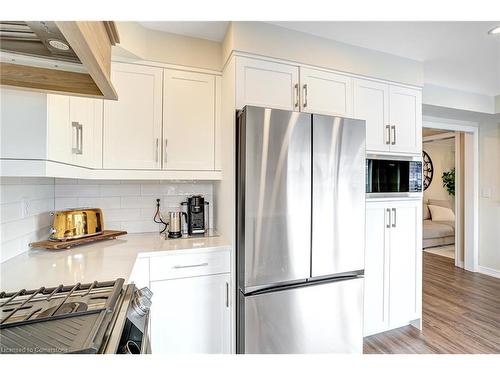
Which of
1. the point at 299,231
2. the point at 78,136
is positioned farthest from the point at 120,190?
the point at 299,231

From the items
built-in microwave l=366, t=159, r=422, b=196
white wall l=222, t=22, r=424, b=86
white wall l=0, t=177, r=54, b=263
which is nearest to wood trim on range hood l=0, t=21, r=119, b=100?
white wall l=0, t=177, r=54, b=263

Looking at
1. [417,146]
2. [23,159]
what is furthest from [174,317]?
[417,146]

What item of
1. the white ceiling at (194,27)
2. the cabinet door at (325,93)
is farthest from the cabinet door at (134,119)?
the cabinet door at (325,93)

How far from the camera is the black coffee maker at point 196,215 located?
203 centimetres

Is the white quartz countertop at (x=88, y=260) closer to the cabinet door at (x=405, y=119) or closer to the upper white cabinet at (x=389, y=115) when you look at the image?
the upper white cabinet at (x=389, y=115)

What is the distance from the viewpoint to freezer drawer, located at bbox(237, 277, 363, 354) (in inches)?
59.8

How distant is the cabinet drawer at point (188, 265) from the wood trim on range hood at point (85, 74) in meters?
1.02

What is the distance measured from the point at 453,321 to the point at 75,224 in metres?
3.40

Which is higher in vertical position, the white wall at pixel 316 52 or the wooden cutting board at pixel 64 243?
the white wall at pixel 316 52

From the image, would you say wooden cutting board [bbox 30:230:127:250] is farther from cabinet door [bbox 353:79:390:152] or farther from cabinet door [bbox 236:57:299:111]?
cabinet door [bbox 353:79:390:152]

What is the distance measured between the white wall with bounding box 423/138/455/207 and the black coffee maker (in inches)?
244

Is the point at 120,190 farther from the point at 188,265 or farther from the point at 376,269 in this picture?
the point at 376,269

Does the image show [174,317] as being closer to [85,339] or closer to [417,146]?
[85,339]
